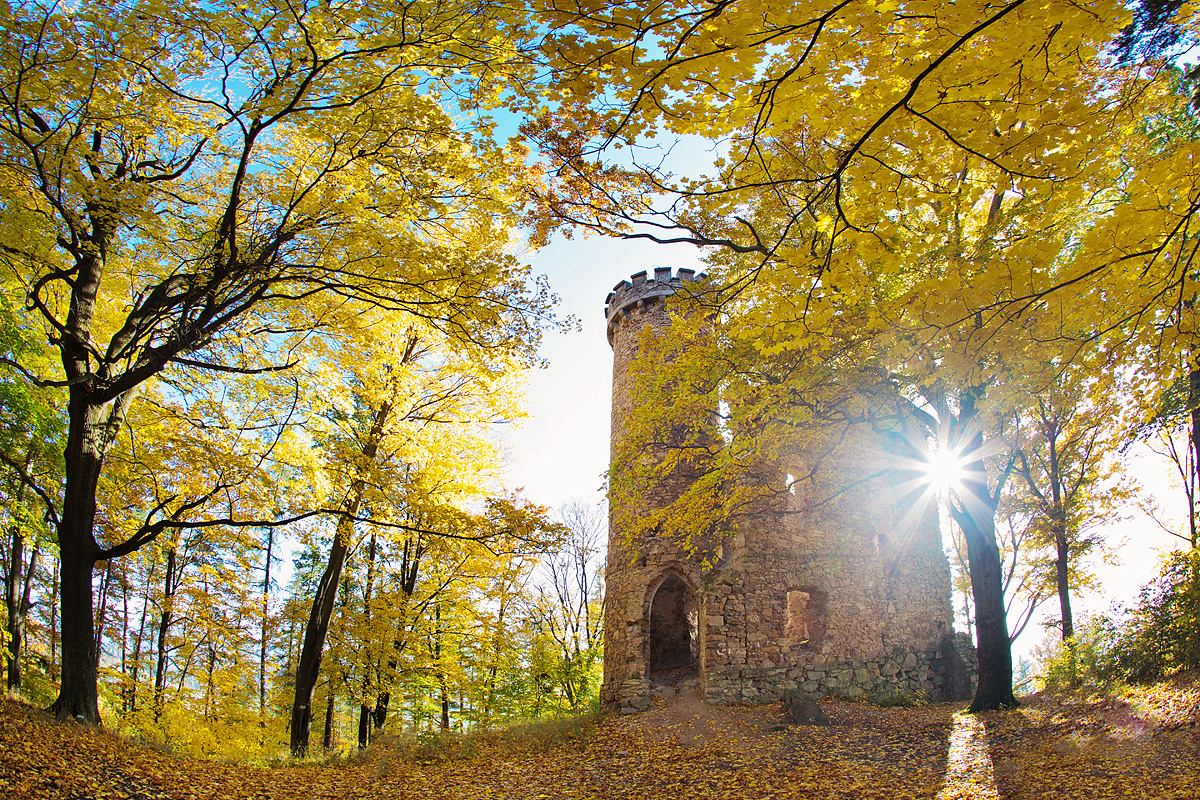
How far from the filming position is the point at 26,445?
320 inches

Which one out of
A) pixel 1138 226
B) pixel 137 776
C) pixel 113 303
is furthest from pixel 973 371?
pixel 113 303

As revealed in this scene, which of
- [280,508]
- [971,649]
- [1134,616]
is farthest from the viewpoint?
[971,649]

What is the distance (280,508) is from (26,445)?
348cm

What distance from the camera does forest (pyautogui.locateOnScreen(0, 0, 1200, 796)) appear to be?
3.11 m

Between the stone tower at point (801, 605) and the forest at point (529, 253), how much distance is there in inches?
60.4

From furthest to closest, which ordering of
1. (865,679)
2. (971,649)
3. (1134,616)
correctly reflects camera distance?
(971,649) → (865,679) → (1134,616)

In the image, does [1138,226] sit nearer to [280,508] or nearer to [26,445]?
[280,508]

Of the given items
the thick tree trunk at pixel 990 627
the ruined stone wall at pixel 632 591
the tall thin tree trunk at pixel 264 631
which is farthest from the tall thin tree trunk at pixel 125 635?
the thick tree trunk at pixel 990 627

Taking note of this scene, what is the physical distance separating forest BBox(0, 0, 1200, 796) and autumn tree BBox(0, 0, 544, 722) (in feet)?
0.12

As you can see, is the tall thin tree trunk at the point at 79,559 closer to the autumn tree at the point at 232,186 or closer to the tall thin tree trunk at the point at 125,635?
the autumn tree at the point at 232,186

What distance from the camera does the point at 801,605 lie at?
570 inches

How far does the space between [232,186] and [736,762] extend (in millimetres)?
8648

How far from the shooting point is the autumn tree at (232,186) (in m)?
4.82

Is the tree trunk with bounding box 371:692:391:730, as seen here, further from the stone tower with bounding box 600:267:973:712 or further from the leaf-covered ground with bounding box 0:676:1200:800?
the leaf-covered ground with bounding box 0:676:1200:800
